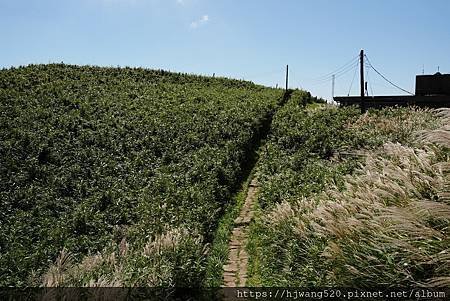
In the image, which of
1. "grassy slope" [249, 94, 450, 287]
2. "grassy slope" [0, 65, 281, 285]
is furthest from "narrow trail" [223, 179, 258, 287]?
"grassy slope" [0, 65, 281, 285]

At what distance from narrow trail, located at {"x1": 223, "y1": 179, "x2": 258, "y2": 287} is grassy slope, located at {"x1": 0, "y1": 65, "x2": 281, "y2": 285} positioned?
654 mm

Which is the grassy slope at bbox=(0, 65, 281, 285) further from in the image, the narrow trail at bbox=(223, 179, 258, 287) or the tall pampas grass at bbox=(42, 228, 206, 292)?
the narrow trail at bbox=(223, 179, 258, 287)

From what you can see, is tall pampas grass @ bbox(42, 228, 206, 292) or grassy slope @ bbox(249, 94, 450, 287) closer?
grassy slope @ bbox(249, 94, 450, 287)

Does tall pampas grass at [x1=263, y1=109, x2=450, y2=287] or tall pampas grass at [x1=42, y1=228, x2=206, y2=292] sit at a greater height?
tall pampas grass at [x1=263, y1=109, x2=450, y2=287]

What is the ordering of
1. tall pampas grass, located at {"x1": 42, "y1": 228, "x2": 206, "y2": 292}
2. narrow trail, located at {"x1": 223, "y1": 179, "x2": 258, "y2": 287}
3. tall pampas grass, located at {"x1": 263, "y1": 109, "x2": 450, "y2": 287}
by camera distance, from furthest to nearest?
narrow trail, located at {"x1": 223, "y1": 179, "x2": 258, "y2": 287} < tall pampas grass, located at {"x1": 42, "y1": 228, "x2": 206, "y2": 292} < tall pampas grass, located at {"x1": 263, "y1": 109, "x2": 450, "y2": 287}

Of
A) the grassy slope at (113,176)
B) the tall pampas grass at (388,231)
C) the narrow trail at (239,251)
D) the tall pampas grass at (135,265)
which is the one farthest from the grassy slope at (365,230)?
the grassy slope at (113,176)

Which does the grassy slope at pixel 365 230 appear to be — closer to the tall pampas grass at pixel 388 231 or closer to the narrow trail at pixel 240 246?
the tall pampas grass at pixel 388 231

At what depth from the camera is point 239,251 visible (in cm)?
1035

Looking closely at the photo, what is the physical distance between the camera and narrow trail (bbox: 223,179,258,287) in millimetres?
8602

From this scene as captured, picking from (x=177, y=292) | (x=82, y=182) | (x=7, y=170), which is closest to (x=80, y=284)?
(x=177, y=292)

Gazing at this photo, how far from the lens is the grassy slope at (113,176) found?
8.62 m

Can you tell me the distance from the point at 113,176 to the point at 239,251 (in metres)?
7.09

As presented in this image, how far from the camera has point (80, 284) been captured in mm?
6793

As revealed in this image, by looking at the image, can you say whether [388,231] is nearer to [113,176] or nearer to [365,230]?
[365,230]
